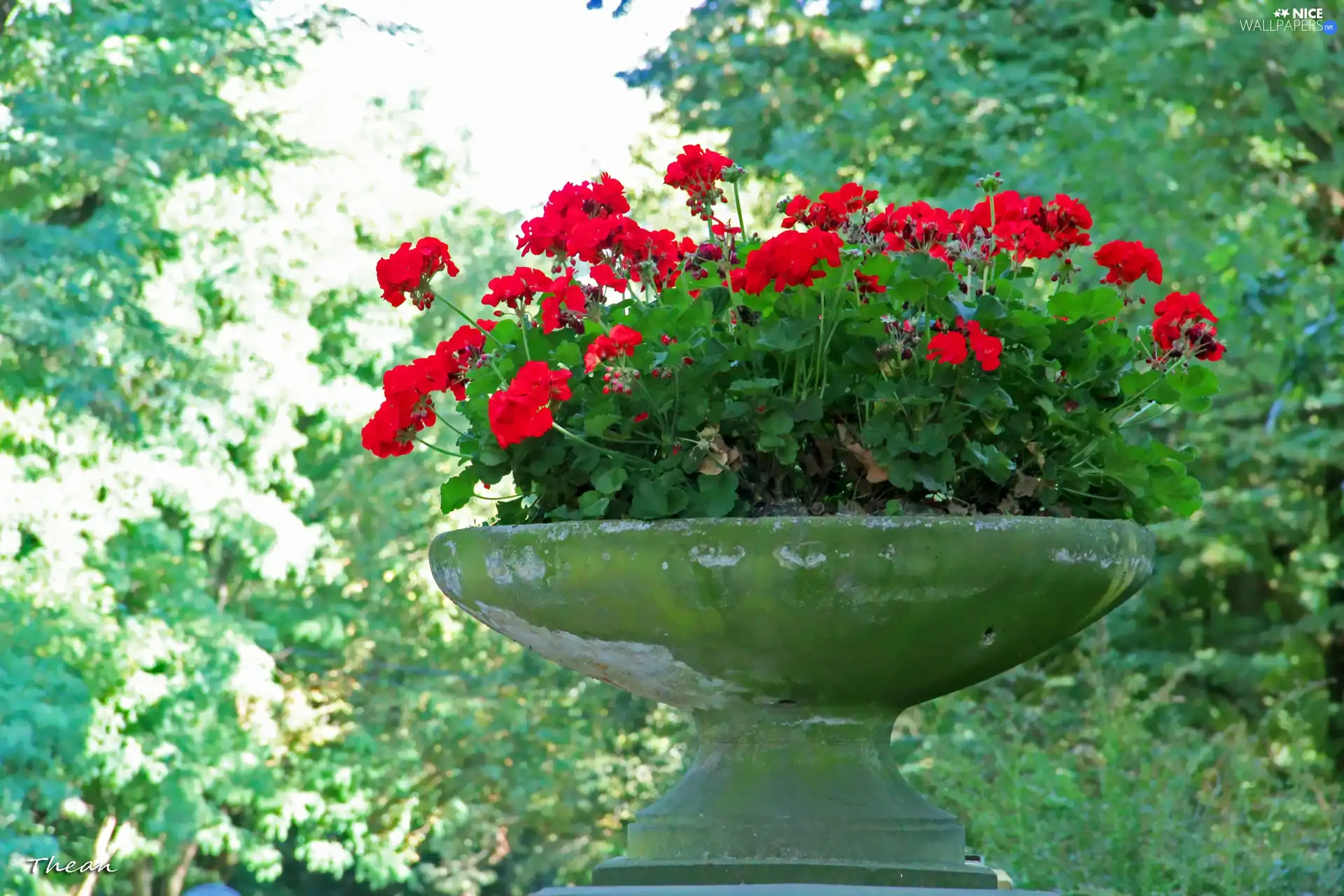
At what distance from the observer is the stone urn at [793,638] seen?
1.96 metres

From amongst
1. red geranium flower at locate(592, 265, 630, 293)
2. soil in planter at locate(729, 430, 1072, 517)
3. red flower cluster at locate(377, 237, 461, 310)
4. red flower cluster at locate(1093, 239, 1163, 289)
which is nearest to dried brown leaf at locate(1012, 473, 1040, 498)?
soil in planter at locate(729, 430, 1072, 517)

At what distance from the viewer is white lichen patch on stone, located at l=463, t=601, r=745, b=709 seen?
6.85 feet

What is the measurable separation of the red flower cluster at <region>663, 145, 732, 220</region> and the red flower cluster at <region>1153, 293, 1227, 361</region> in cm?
74

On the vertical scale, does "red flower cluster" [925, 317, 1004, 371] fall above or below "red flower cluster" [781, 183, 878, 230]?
below

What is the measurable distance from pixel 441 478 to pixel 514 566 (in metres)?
11.3

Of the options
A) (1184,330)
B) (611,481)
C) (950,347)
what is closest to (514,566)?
(611,481)

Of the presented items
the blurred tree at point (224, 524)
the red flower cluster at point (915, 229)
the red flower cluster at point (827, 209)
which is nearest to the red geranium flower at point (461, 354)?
the red flower cluster at point (827, 209)

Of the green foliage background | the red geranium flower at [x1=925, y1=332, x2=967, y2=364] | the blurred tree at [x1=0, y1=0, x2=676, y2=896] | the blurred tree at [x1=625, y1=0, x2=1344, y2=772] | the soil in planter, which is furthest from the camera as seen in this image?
the blurred tree at [x1=0, y1=0, x2=676, y2=896]

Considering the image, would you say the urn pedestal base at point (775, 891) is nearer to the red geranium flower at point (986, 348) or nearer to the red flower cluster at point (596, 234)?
the red geranium flower at point (986, 348)

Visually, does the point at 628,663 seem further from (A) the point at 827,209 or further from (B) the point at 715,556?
(A) the point at 827,209

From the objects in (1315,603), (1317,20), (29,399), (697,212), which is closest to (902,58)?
(1317,20)

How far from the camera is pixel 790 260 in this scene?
6.76 feet

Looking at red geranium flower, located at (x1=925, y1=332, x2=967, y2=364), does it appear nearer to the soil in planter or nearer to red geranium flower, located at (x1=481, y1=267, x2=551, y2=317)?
the soil in planter

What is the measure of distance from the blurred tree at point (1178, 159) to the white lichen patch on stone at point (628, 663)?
501 centimetres
